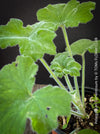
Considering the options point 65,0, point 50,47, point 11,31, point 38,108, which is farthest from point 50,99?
point 65,0

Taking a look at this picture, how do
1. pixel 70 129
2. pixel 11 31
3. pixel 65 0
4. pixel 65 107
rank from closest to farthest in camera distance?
pixel 65 107 < pixel 11 31 < pixel 70 129 < pixel 65 0

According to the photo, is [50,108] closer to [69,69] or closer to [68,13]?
[69,69]

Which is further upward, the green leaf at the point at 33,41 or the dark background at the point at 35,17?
the dark background at the point at 35,17

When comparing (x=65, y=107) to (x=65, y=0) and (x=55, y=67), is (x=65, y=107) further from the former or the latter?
(x=65, y=0)

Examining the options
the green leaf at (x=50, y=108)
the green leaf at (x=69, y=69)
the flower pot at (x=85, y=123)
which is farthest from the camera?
the flower pot at (x=85, y=123)

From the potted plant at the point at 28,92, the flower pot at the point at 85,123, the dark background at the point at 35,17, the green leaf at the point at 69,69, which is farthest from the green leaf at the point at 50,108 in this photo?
the dark background at the point at 35,17

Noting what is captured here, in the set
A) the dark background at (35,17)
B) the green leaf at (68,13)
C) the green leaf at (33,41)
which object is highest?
the dark background at (35,17)

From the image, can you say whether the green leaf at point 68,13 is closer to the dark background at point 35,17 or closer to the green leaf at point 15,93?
the green leaf at point 15,93
